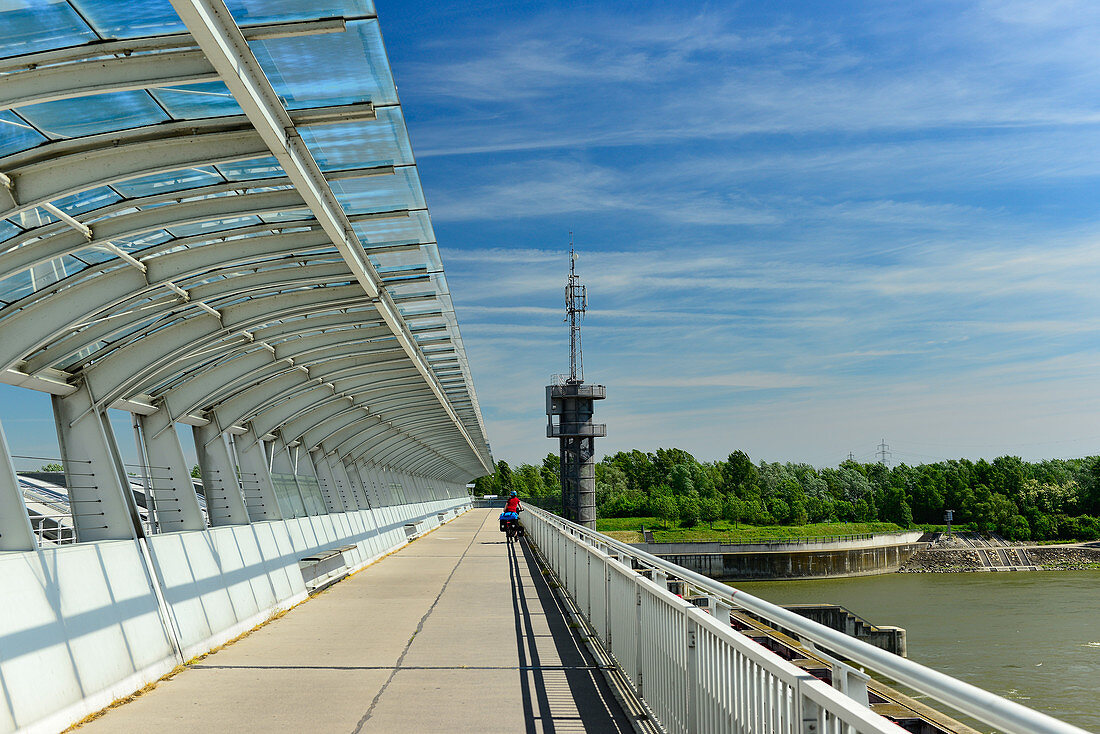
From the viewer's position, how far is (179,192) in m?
7.04

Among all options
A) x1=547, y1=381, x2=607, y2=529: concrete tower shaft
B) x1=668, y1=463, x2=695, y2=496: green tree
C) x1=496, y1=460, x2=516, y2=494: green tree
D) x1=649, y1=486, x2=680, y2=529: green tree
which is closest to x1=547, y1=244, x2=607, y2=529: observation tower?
x1=547, y1=381, x2=607, y2=529: concrete tower shaft

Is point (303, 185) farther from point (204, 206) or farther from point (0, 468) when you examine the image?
point (0, 468)

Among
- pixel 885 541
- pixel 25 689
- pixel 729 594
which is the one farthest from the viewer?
pixel 885 541

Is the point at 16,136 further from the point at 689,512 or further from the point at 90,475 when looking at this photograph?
the point at 689,512

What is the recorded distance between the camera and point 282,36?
5223 millimetres

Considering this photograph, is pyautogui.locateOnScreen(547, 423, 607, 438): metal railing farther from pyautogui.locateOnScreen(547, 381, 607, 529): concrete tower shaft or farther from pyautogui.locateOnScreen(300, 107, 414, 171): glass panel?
pyautogui.locateOnScreen(300, 107, 414, 171): glass panel

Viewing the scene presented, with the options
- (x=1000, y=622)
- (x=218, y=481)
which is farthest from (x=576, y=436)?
(x=218, y=481)

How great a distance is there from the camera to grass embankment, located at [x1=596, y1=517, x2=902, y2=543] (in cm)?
8375

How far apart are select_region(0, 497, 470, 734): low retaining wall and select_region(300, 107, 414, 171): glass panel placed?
380 cm

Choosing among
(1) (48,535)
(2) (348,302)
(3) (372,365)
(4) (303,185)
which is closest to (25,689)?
(4) (303,185)

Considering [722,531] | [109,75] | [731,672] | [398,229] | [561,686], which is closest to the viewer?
[731,672]

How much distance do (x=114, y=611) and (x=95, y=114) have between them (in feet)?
14.5

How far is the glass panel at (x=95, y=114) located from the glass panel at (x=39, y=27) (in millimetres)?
547

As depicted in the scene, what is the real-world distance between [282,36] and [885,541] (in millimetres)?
88693
